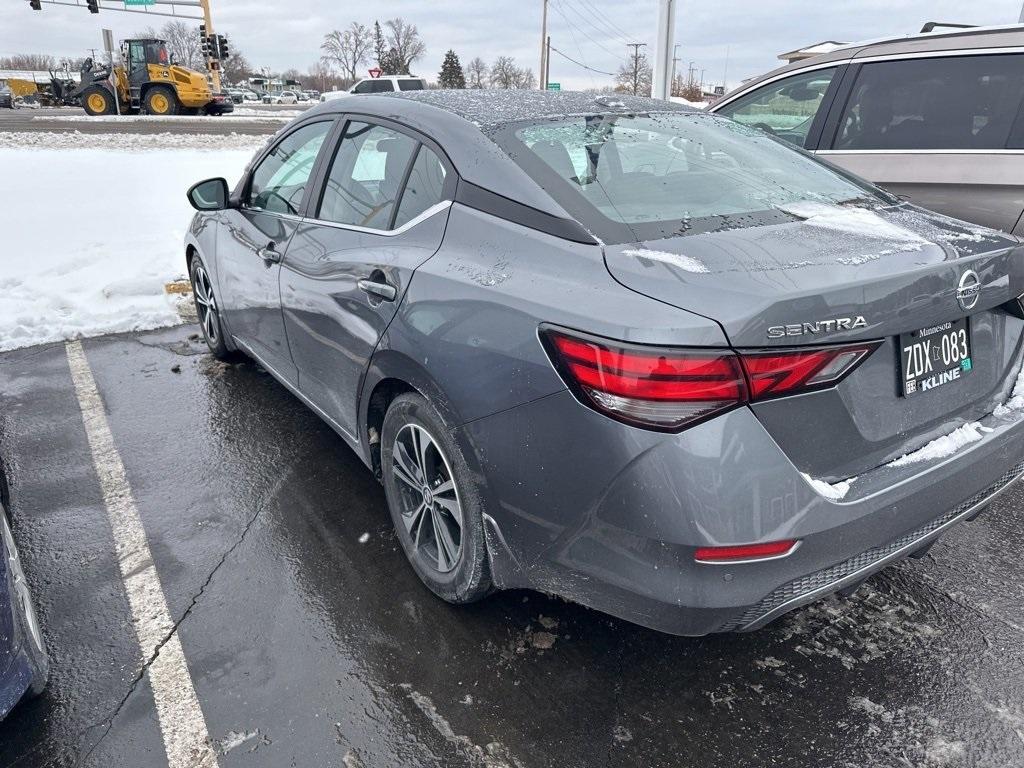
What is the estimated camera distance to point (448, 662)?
2.33m

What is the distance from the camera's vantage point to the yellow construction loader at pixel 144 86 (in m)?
25.3

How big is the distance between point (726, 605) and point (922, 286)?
94 cm

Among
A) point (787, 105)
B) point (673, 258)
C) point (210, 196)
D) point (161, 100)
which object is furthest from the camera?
point (161, 100)

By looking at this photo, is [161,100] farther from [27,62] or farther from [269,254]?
[27,62]

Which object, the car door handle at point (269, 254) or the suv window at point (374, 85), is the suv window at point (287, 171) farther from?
the suv window at point (374, 85)

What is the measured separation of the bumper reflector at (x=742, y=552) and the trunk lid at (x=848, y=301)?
0.21m

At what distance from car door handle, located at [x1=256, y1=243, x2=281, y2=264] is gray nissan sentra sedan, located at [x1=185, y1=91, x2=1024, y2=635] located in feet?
1.86

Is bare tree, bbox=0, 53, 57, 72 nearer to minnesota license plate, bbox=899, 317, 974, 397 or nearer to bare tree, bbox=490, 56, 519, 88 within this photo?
bare tree, bbox=490, 56, 519, 88

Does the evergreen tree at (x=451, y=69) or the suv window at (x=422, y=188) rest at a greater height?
the evergreen tree at (x=451, y=69)

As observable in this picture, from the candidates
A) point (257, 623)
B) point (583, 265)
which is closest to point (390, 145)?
point (583, 265)

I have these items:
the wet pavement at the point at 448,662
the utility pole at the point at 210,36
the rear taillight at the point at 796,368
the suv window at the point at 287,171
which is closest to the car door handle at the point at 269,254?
the suv window at the point at 287,171

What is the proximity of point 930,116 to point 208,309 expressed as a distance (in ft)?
15.0

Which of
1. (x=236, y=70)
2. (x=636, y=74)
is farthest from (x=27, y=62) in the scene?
(x=636, y=74)

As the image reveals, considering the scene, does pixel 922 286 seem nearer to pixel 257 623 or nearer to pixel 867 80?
pixel 257 623
